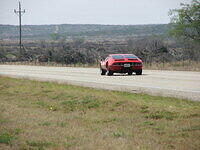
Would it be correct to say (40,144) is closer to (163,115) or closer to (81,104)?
(163,115)

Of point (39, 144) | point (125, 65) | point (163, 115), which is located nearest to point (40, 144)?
point (39, 144)

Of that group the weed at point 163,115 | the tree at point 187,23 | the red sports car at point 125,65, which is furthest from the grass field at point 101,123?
the tree at point 187,23

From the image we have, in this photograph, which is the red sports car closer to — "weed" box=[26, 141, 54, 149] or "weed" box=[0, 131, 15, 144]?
"weed" box=[0, 131, 15, 144]

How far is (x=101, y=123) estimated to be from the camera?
11.0 meters

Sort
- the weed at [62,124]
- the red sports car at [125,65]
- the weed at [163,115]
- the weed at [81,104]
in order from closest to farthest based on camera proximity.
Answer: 1. the weed at [62,124]
2. the weed at [163,115]
3. the weed at [81,104]
4. the red sports car at [125,65]

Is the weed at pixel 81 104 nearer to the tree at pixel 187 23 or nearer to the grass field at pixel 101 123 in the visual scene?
the grass field at pixel 101 123

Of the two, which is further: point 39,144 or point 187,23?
point 187,23

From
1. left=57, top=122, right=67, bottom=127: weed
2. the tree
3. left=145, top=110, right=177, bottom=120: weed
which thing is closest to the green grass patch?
left=57, top=122, right=67, bottom=127: weed

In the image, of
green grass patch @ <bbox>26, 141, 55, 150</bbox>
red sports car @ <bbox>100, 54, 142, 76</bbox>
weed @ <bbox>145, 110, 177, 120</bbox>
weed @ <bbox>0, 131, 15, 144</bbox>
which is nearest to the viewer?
green grass patch @ <bbox>26, 141, 55, 150</bbox>

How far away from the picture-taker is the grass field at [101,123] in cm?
873

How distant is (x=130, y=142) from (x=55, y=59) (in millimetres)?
49569

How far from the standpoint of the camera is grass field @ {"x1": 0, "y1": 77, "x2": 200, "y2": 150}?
873 centimetres

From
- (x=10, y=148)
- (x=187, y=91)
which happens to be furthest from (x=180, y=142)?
(x=187, y=91)

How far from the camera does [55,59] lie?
57.9m
